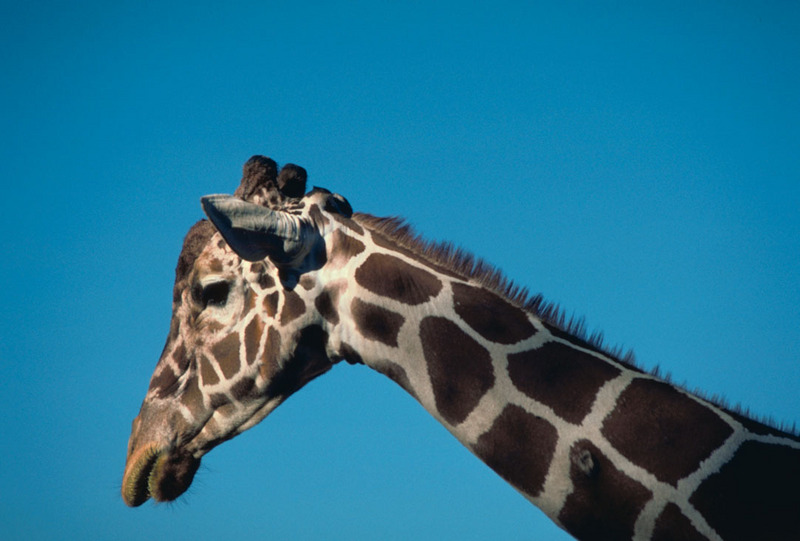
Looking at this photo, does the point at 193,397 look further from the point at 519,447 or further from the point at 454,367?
the point at 519,447

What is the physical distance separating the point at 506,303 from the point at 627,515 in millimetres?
1547

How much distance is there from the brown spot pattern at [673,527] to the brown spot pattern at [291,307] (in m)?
2.69

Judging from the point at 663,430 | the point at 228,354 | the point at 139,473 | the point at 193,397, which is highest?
the point at 663,430

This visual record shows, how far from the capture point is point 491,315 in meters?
5.33

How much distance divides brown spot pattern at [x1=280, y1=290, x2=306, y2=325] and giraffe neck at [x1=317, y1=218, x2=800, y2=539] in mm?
159

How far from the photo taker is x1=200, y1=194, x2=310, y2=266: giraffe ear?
17.0 ft

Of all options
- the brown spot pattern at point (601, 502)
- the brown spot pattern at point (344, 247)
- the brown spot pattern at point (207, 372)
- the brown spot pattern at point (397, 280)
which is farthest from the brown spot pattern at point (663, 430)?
the brown spot pattern at point (207, 372)

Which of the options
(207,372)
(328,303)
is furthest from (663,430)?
(207,372)

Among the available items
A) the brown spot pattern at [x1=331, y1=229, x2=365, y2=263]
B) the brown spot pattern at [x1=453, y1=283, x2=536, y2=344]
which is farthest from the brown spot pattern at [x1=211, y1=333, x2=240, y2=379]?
the brown spot pattern at [x1=453, y1=283, x2=536, y2=344]

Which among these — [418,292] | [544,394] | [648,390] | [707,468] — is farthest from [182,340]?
[707,468]

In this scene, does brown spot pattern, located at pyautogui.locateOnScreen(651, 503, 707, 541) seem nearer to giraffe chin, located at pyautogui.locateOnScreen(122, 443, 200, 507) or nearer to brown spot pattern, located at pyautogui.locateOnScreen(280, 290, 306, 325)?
brown spot pattern, located at pyautogui.locateOnScreen(280, 290, 306, 325)

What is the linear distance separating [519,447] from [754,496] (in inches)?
50.8

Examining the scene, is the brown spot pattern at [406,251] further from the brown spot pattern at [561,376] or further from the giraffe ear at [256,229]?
the brown spot pattern at [561,376]

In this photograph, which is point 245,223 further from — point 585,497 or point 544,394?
point 585,497
